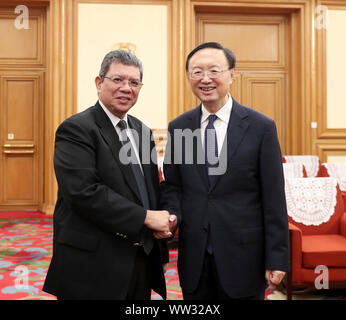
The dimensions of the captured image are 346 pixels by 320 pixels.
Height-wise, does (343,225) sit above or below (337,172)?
below

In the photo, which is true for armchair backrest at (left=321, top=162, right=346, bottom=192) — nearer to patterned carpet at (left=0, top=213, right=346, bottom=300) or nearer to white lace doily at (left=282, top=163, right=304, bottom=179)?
white lace doily at (left=282, top=163, right=304, bottom=179)

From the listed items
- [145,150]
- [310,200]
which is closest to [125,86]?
[145,150]

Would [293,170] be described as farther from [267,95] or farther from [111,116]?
[111,116]

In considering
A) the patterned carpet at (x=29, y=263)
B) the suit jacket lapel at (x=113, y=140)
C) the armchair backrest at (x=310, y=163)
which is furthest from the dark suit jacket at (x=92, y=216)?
the armchair backrest at (x=310, y=163)

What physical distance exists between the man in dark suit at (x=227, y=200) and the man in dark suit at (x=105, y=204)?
14cm

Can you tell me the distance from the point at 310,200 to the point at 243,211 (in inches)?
74.0

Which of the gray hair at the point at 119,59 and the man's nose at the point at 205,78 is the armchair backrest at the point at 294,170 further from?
the gray hair at the point at 119,59

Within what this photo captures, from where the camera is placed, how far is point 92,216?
1.29m

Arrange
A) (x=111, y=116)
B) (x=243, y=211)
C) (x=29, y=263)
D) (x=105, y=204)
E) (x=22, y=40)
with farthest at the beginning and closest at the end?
1. (x=22, y=40)
2. (x=29, y=263)
3. (x=111, y=116)
4. (x=243, y=211)
5. (x=105, y=204)

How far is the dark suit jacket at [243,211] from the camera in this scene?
Result: 1.38 meters

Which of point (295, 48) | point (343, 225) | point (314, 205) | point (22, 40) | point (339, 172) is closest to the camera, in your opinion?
point (343, 225)

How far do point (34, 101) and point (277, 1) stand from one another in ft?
14.1

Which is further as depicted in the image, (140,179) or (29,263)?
(29,263)

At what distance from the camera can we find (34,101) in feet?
19.9
